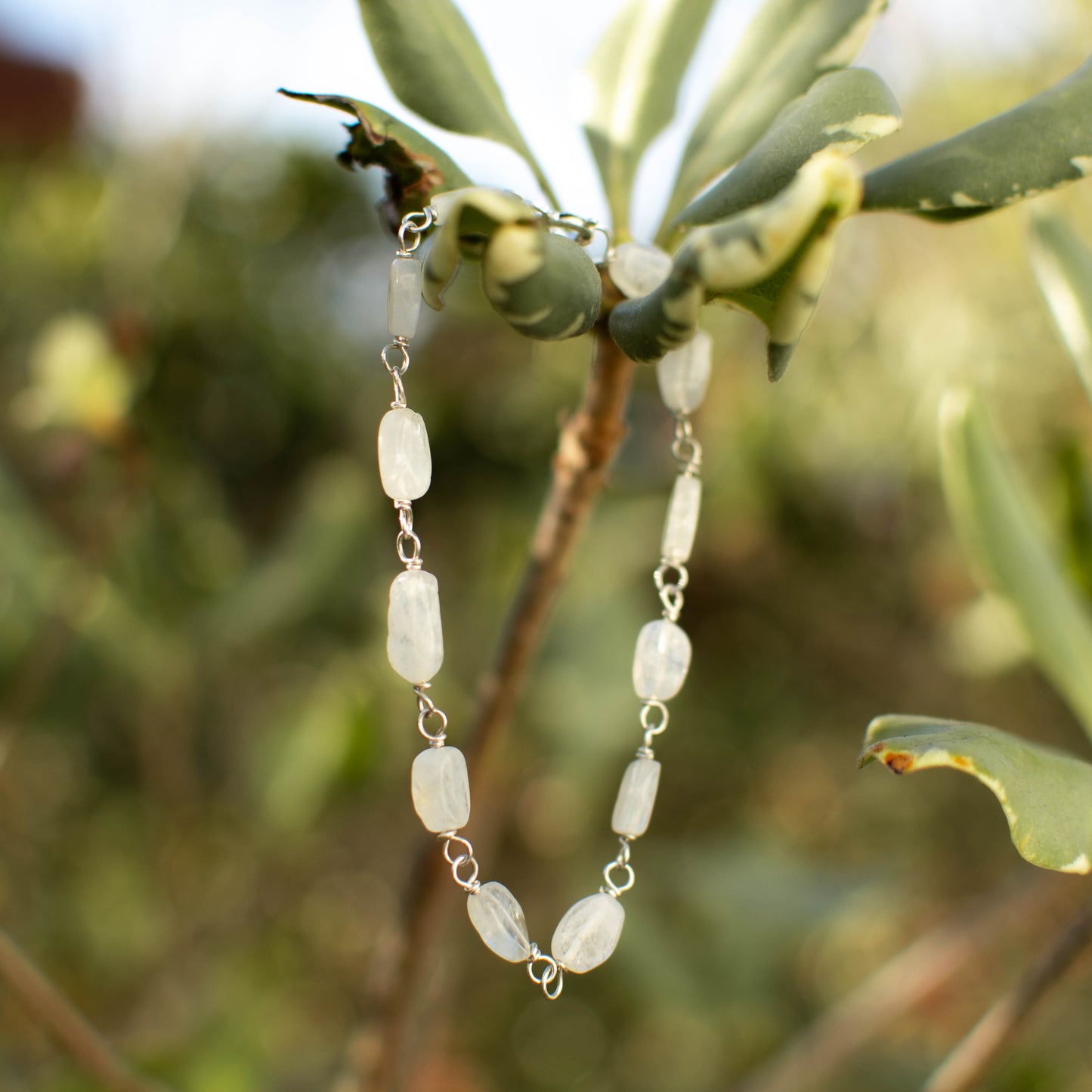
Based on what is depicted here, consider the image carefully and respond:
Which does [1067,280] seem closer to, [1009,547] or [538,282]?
[1009,547]

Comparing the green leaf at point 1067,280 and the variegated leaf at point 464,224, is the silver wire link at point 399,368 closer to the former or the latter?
the variegated leaf at point 464,224

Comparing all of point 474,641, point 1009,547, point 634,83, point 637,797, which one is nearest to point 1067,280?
point 1009,547

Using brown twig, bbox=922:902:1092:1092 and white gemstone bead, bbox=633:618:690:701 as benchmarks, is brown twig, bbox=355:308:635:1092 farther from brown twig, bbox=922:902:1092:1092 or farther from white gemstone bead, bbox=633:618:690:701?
brown twig, bbox=922:902:1092:1092

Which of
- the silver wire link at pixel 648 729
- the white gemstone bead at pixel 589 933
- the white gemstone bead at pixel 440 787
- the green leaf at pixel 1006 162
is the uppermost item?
the green leaf at pixel 1006 162

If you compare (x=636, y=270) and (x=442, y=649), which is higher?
(x=636, y=270)

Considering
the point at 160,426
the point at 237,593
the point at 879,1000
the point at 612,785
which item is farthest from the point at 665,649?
the point at 160,426

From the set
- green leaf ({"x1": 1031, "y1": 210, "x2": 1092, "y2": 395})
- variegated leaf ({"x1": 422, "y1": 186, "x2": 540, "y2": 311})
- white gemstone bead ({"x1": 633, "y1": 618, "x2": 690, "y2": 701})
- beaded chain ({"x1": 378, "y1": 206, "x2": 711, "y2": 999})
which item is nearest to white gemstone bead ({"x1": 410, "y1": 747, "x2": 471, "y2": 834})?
beaded chain ({"x1": 378, "y1": 206, "x2": 711, "y2": 999})

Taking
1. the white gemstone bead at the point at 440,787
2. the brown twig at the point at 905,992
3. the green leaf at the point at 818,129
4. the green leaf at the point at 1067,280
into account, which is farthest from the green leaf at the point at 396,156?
the brown twig at the point at 905,992
